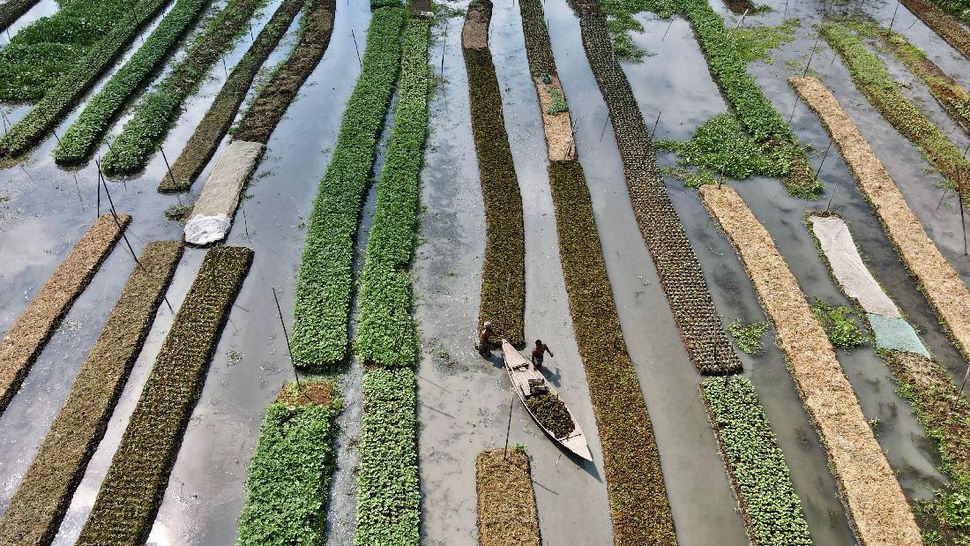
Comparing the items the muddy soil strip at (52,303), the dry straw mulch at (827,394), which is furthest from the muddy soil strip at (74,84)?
the dry straw mulch at (827,394)

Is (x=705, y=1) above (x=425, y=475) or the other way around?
above

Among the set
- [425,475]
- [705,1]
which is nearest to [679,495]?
[425,475]

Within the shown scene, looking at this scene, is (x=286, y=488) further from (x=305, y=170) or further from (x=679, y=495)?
(x=305, y=170)

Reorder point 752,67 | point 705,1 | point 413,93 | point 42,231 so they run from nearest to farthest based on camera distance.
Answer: point 42,231 → point 413,93 → point 752,67 → point 705,1

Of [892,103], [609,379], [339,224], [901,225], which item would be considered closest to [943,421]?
[901,225]

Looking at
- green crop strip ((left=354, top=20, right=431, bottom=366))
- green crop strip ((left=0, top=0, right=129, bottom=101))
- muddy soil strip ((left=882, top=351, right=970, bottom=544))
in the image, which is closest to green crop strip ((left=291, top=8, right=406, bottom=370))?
green crop strip ((left=354, top=20, right=431, bottom=366))

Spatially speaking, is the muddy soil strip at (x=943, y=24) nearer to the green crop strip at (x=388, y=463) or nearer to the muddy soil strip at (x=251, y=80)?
the muddy soil strip at (x=251, y=80)
